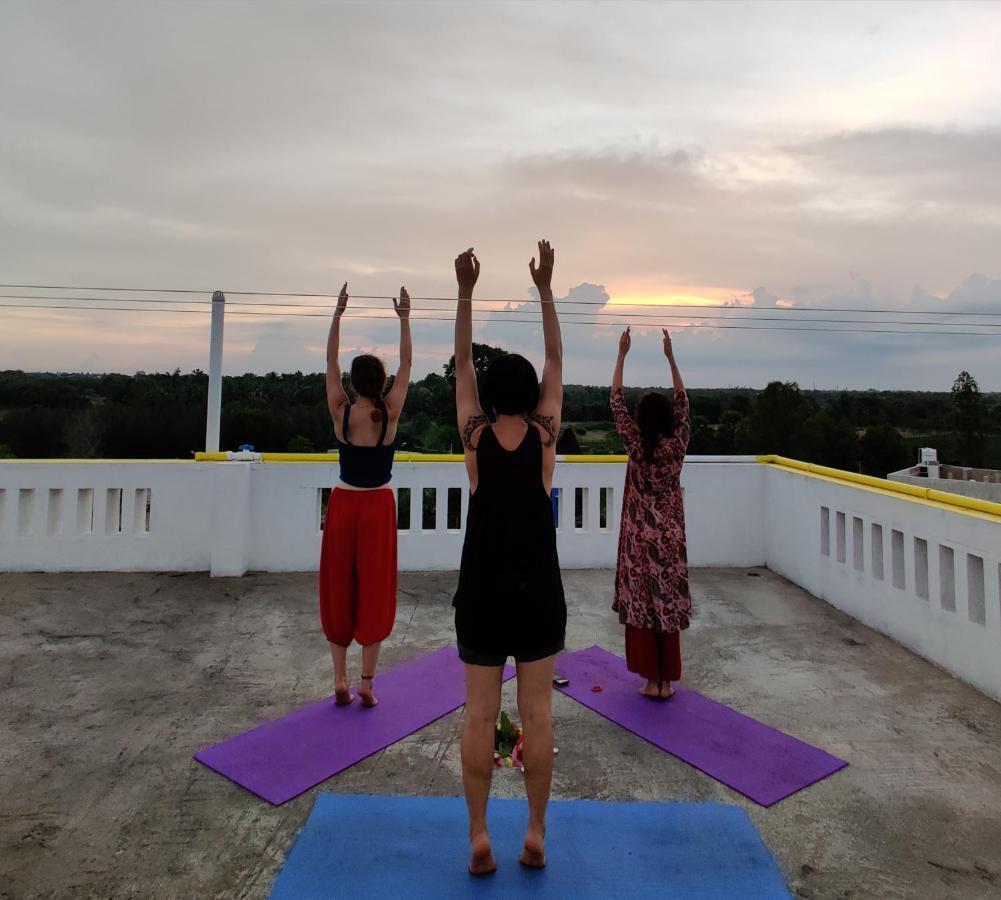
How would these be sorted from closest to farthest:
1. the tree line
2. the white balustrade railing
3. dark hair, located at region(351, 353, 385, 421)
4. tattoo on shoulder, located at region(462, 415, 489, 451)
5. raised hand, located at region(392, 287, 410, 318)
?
tattoo on shoulder, located at region(462, 415, 489, 451) → raised hand, located at region(392, 287, 410, 318) → dark hair, located at region(351, 353, 385, 421) → the tree line → the white balustrade railing

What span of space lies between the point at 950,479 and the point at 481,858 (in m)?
22.0

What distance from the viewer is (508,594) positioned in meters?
1.58

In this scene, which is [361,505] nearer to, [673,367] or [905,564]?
[673,367]

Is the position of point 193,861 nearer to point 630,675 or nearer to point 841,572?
point 630,675

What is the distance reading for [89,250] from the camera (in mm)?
7488

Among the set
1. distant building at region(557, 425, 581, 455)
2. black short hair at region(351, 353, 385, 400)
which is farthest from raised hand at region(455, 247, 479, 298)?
distant building at region(557, 425, 581, 455)

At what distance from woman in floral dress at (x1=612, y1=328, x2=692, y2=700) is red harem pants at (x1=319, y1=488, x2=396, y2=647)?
1217 mm

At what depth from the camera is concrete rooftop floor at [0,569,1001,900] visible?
1683 mm

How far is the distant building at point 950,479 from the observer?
14.2 meters

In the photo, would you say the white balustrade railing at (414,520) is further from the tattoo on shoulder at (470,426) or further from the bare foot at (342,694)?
the tattoo on shoulder at (470,426)

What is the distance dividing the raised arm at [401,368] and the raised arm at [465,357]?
76cm

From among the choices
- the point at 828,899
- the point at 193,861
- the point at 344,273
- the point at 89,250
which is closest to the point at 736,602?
the point at 828,899

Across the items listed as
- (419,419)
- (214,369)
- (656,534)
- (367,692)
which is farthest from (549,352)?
(214,369)

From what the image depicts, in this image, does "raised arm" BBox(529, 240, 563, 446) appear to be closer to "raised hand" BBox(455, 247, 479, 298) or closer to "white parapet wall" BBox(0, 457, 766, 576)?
"raised hand" BBox(455, 247, 479, 298)
